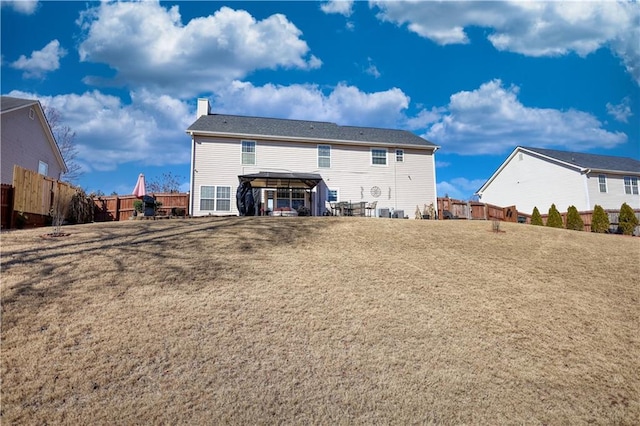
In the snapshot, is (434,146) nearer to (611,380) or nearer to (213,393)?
(611,380)

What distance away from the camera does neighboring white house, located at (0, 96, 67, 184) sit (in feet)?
55.0

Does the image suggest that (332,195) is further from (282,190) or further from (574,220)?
(574,220)

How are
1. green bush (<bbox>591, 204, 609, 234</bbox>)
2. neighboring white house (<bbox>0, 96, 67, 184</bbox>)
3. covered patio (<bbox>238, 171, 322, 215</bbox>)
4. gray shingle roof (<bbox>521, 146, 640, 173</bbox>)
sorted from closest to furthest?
neighboring white house (<bbox>0, 96, 67, 184</bbox>) → green bush (<bbox>591, 204, 609, 234</bbox>) → covered patio (<bbox>238, 171, 322, 215</bbox>) → gray shingle roof (<bbox>521, 146, 640, 173</bbox>)

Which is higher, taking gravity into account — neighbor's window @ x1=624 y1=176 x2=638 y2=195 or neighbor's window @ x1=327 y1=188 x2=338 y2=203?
neighbor's window @ x1=624 y1=176 x2=638 y2=195

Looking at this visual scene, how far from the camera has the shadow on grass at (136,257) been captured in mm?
6926

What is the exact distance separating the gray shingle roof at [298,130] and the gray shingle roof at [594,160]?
10550 millimetres

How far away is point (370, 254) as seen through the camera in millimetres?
10180

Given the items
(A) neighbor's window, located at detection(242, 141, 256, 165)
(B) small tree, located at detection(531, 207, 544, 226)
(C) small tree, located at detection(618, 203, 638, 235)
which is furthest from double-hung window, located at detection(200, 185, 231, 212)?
(C) small tree, located at detection(618, 203, 638, 235)

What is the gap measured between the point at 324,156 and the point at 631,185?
74.8ft

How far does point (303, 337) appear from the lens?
18.4ft

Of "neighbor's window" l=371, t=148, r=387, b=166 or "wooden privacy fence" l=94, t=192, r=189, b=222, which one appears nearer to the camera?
"wooden privacy fence" l=94, t=192, r=189, b=222

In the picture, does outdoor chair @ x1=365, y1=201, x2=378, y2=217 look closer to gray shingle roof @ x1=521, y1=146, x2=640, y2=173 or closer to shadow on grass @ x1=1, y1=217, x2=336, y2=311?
shadow on grass @ x1=1, y1=217, x2=336, y2=311

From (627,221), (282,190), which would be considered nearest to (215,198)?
(282,190)

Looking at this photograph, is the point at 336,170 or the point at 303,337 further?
the point at 336,170
